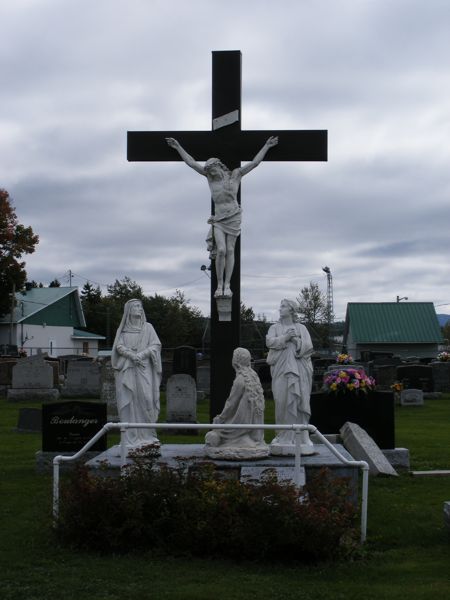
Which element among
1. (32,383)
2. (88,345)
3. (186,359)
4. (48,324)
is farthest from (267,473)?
(88,345)

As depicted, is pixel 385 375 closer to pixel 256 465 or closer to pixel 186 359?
pixel 186 359

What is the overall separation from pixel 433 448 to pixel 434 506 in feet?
17.8

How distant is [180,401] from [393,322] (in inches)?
1191

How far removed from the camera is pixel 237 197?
33.8 feet

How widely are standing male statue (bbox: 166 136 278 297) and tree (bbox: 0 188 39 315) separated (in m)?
36.9

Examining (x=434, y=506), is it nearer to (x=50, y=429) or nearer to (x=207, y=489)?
(x=207, y=489)

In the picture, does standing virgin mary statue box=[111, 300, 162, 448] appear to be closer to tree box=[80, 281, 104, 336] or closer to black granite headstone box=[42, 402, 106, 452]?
black granite headstone box=[42, 402, 106, 452]

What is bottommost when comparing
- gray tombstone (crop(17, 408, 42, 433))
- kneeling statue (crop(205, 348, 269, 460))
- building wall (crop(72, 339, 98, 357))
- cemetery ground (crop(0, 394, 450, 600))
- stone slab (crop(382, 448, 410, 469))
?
cemetery ground (crop(0, 394, 450, 600))

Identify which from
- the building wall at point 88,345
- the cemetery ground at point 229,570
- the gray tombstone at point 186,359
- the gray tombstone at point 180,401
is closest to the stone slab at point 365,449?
the cemetery ground at point 229,570

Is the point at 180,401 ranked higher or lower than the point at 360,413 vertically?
lower

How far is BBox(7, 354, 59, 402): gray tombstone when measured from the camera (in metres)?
24.8

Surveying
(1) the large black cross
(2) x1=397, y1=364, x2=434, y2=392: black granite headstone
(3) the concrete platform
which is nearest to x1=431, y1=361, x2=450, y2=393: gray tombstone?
(2) x1=397, y1=364, x2=434, y2=392: black granite headstone

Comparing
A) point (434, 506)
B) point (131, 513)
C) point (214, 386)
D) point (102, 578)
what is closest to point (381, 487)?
point (434, 506)

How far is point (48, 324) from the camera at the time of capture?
2159 inches
